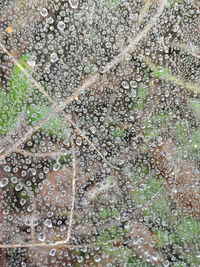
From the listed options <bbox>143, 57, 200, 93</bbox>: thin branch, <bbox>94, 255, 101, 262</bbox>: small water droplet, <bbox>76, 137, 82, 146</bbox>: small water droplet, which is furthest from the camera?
<bbox>143, 57, 200, 93</bbox>: thin branch

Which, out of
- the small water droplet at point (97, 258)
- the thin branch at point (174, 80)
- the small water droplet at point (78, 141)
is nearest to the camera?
the small water droplet at point (97, 258)

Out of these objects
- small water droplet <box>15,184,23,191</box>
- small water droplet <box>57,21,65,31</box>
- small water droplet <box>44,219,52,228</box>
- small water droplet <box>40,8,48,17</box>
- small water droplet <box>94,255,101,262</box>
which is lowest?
small water droplet <box>94,255,101,262</box>

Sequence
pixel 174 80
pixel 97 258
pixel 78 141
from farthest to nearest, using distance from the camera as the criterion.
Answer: pixel 174 80, pixel 78 141, pixel 97 258

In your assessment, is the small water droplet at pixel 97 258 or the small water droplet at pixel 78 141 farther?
the small water droplet at pixel 78 141

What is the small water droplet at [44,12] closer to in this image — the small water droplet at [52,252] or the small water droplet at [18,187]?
the small water droplet at [18,187]

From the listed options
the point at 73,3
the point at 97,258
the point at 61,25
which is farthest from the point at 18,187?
the point at 73,3

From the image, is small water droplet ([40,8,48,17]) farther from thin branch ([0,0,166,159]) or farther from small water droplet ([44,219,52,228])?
small water droplet ([44,219,52,228])

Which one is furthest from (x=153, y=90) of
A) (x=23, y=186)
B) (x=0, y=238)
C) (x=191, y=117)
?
(x=0, y=238)

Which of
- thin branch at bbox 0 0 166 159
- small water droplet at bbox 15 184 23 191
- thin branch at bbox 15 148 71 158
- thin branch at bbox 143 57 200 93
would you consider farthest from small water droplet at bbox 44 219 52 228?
thin branch at bbox 143 57 200 93

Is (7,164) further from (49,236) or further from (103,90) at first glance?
(103,90)

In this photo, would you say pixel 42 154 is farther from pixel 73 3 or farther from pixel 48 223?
pixel 73 3

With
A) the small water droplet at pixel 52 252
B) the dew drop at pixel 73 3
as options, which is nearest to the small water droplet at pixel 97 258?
the small water droplet at pixel 52 252
